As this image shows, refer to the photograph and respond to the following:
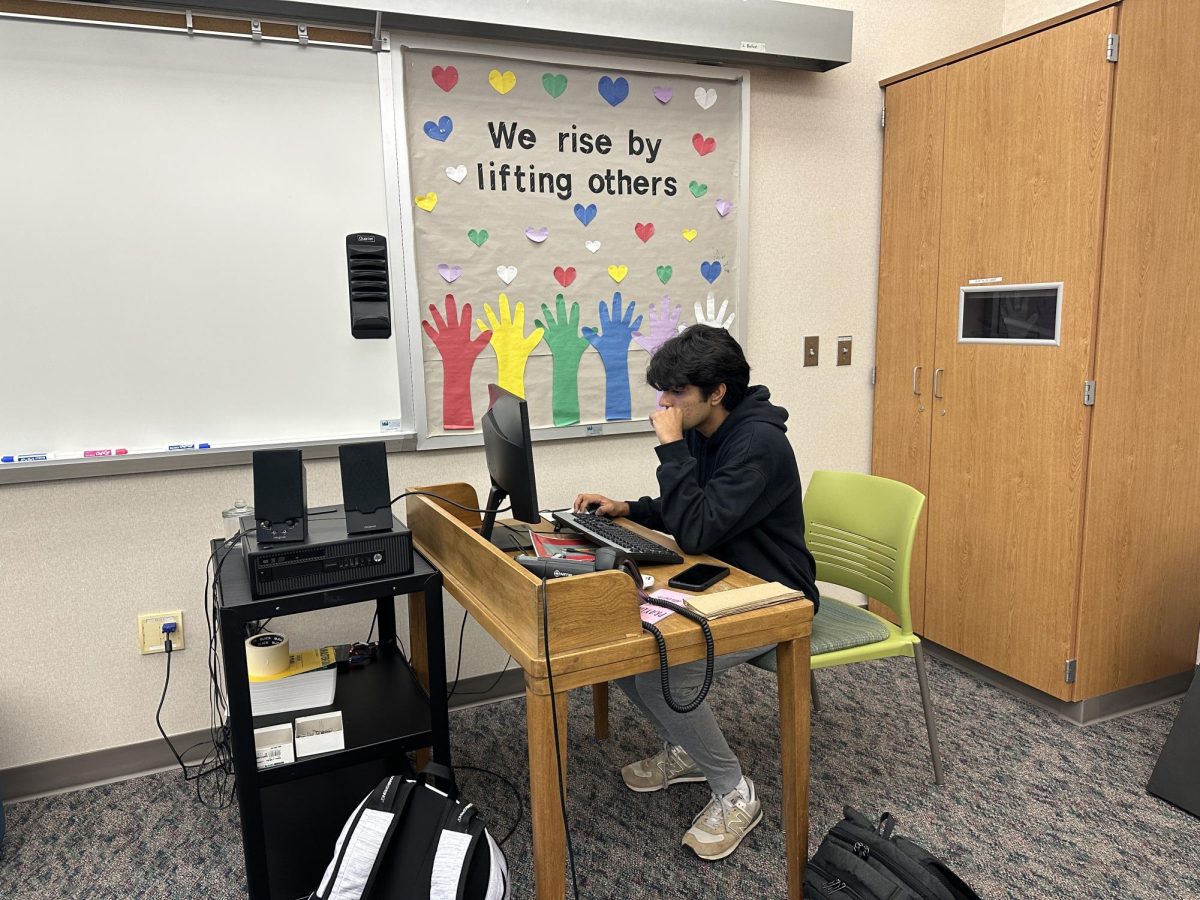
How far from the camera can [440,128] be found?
2.49 meters

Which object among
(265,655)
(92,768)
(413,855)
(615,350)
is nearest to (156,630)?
(92,768)

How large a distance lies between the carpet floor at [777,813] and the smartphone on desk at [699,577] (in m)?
0.71

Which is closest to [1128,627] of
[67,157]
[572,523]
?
[572,523]

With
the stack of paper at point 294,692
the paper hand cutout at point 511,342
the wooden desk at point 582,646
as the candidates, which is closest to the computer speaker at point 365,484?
the wooden desk at point 582,646

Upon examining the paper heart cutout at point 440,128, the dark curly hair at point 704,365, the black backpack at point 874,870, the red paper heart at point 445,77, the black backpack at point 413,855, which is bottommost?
the black backpack at point 874,870

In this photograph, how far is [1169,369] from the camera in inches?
99.9

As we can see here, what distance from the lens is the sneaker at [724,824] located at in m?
1.95

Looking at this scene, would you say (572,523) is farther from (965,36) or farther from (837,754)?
(965,36)

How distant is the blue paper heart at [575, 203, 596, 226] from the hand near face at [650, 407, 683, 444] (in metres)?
0.98

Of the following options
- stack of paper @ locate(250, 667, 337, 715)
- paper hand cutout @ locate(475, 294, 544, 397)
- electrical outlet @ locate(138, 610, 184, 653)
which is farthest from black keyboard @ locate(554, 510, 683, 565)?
electrical outlet @ locate(138, 610, 184, 653)

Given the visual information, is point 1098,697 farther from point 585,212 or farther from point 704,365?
point 585,212

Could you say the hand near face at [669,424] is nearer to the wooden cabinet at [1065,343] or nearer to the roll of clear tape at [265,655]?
the roll of clear tape at [265,655]

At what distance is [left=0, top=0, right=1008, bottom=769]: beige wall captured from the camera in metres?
2.27

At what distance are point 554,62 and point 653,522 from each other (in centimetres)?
149
